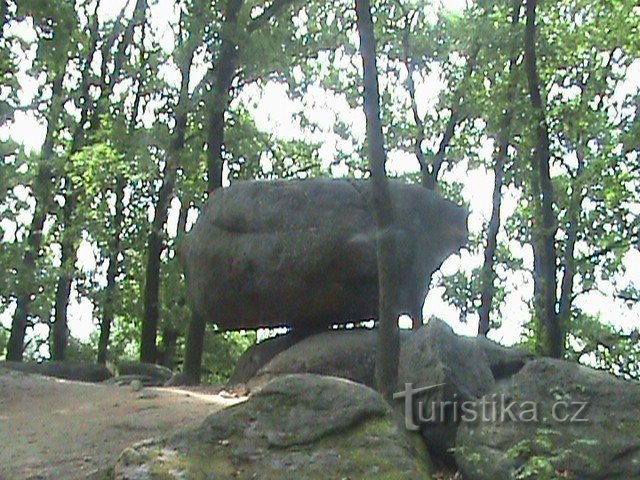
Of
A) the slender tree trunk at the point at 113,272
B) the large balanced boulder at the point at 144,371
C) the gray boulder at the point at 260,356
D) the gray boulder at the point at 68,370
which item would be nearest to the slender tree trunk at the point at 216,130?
the large balanced boulder at the point at 144,371

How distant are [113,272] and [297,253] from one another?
9.15 meters

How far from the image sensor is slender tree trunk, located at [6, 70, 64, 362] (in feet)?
61.3

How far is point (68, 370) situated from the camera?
1516 centimetres

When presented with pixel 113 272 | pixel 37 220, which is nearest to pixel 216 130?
pixel 113 272

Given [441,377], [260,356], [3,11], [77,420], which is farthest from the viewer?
[260,356]

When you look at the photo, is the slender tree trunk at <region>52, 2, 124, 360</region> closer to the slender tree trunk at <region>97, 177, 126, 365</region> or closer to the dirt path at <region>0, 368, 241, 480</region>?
the slender tree trunk at <region>97, 177, 126, 365</region>

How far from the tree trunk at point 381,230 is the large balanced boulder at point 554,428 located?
1.69m

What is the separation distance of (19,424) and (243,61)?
333 inches

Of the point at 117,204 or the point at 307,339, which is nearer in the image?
the point at 307,339

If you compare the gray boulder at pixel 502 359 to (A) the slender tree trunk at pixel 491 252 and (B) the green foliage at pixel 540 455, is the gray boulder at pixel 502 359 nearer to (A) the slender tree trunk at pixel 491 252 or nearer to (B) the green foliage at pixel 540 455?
(B) the green foliage at pixel 540 455

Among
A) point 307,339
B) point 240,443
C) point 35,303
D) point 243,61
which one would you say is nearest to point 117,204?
point 35,303

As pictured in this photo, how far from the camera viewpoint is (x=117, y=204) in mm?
19938

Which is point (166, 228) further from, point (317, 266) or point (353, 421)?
point (353, 421)

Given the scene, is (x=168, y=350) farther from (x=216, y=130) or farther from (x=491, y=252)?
(x=491, y=252)
